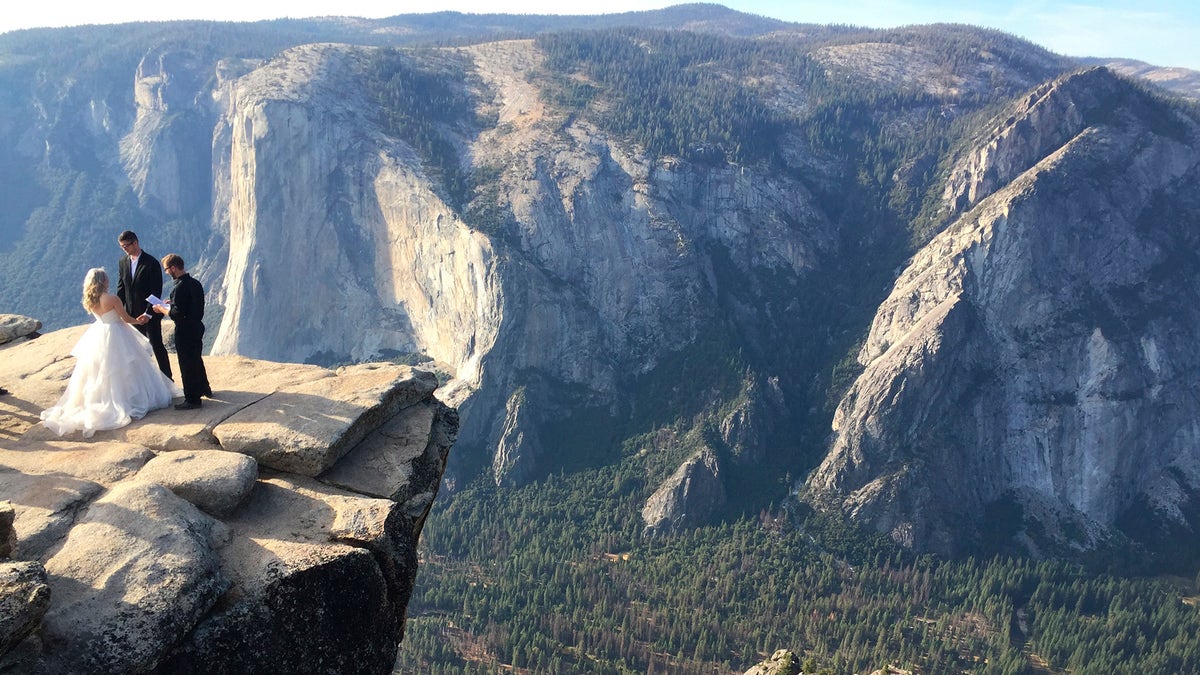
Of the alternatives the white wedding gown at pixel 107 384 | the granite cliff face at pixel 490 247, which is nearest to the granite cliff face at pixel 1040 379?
the granite cliff face at pixel 490 247

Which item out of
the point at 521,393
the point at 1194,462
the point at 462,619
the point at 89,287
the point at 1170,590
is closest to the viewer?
→ the point at 89,287

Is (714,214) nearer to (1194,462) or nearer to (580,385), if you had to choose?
(580,385)

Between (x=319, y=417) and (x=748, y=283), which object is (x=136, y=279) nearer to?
(x=319, y=417)

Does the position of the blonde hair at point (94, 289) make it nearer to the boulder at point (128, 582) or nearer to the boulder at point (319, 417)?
the boulder at point (319, 417)

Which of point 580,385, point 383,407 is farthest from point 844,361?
point 383,407

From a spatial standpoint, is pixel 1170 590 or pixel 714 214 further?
pixel 714 214

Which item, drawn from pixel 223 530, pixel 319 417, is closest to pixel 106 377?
pixel 319 417
